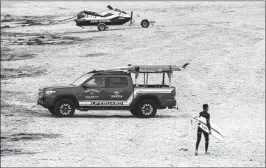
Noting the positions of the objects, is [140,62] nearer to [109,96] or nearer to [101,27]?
[101,27]

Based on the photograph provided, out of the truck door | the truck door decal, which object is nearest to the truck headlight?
the truck door decal

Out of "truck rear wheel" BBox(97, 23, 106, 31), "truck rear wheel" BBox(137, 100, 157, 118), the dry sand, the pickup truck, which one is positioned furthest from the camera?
"truck rear wheel" BBox(97, 23, 106, 31)

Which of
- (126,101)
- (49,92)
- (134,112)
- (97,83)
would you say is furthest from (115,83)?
(49,92)

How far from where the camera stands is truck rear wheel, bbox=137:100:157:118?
28109mm

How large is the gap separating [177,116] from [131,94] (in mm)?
2322

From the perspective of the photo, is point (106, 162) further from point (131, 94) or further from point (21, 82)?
point (21, 82)

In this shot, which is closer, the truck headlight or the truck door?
the truck headlight

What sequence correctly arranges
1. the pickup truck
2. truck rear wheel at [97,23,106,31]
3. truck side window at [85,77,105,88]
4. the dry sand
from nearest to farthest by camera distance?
the dry sand, the pickup truck, truck side window at [85,77,105,88], truck rear wheel at [97,23,106,31]

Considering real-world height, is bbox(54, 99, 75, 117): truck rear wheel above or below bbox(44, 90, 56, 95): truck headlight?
below

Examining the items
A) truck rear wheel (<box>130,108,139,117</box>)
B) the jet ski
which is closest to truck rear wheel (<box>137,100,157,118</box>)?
truck rear wheel (<box>130,108,139,117</box>)

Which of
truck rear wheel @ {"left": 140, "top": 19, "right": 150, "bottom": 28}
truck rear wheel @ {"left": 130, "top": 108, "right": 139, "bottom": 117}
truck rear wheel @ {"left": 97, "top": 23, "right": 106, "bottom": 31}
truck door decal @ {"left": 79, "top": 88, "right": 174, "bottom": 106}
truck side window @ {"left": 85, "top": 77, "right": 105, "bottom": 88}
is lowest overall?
truck rear wheel @ {"left": 130, "top": 108, "right": 139, "bottom": 117}

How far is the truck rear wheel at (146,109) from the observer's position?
28.1 metres

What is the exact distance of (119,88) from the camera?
28234mm

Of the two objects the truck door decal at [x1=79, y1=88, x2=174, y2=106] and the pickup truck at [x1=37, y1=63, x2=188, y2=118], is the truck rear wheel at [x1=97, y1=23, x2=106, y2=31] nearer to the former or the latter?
the pickup truck at [x1=37, y1=63, x2=188, y2=118]
